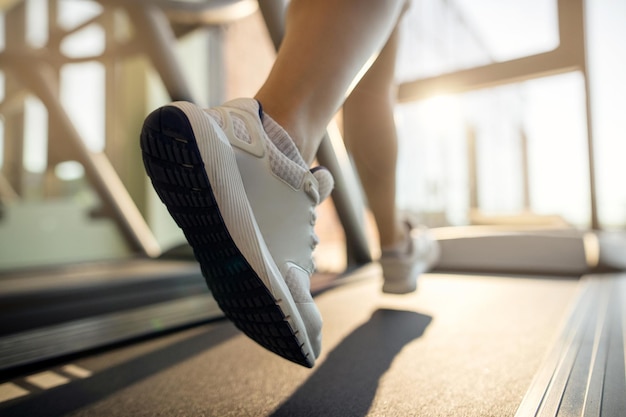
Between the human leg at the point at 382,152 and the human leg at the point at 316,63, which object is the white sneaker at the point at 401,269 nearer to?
the human leg at the point at 382,152

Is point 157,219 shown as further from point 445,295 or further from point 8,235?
point 445,295

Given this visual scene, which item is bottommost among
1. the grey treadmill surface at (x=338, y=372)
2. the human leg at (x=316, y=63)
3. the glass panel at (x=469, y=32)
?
the grey treadmill surface at (x=338, y=372)

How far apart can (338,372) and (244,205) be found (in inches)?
13.2

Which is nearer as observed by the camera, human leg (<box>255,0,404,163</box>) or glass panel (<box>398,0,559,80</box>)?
human leg (<box>255,0,404,163</box>)

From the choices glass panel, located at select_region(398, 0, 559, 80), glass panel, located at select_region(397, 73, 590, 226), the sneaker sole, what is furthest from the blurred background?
the sneaker sole

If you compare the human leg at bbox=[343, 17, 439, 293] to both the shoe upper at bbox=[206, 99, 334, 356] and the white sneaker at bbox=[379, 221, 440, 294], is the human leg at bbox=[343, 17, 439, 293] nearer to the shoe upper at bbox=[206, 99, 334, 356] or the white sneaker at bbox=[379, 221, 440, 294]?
the white sneaker at bbox=[379, 221, 440, 294]

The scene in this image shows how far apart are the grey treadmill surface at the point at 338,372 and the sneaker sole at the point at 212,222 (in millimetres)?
99

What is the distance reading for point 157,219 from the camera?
2.92 m

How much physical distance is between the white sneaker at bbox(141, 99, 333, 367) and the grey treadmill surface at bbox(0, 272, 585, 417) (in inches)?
3.5

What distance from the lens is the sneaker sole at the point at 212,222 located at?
18.7 inches

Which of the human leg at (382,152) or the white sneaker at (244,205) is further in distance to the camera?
the human leg at (382,152)

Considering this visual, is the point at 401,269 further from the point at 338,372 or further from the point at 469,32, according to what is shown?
the point at 469,32

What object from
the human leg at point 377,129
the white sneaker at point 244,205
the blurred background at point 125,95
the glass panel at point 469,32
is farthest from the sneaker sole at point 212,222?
the glass panel at point 469,32

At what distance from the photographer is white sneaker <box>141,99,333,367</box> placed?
1.57ft
